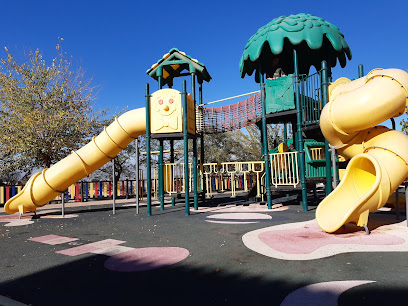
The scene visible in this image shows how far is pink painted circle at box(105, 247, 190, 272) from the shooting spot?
4.15m

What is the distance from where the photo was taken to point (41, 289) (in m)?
3.38

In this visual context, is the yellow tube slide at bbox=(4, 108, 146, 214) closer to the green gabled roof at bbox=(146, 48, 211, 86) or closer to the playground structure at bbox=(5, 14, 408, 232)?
the playground structure at bbox=(5, 14, 408, 232)

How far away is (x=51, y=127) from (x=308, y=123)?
16.2 meters

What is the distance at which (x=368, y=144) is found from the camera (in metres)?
6.67

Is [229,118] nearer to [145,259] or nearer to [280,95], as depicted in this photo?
[280,95]

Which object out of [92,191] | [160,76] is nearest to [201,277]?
[160,76]

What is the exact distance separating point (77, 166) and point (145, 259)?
7.98 meters

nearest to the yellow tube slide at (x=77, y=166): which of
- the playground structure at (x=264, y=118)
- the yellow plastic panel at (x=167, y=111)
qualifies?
the playground structure at (x=264, y=118)

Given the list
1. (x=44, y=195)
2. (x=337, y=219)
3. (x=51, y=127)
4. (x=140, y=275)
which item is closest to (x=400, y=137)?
(x=337, y=219)

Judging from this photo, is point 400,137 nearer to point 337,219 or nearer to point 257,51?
point 337,219

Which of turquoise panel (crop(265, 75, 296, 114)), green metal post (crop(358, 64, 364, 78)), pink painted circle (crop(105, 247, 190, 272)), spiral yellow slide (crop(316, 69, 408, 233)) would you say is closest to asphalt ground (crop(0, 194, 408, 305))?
pink painted circle (crop(105, 247, 190, 272))

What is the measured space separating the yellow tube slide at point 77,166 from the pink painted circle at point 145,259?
692cm

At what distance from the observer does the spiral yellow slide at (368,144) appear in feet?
18.4

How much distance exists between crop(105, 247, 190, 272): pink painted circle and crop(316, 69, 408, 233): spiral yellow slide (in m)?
3.00
